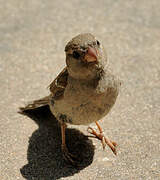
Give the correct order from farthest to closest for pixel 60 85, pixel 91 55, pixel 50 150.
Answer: pixel 50 150 < pixel 60 85 < pixel 91 55

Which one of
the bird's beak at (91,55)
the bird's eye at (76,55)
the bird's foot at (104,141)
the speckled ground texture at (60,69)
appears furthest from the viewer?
the bird's foot at (104,141)

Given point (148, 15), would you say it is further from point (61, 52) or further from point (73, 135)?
point (73, 135)

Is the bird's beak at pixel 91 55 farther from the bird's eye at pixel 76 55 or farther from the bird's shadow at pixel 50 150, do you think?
the bird's shadow at pixel 50 150

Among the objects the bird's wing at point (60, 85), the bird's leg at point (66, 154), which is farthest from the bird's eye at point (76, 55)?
the bird's leg at point (66, 154)

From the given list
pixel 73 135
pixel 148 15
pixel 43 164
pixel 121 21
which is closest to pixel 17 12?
pixel 121 21

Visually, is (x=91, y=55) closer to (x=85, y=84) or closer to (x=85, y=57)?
(x=85, y=57)

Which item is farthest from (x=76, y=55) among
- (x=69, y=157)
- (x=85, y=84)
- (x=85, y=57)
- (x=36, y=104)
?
(x=36, y=104)

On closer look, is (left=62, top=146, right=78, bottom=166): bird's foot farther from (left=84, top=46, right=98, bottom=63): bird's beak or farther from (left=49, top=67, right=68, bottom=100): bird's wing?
(left=84, top=46, right=98, bottom=63): bird's beak
